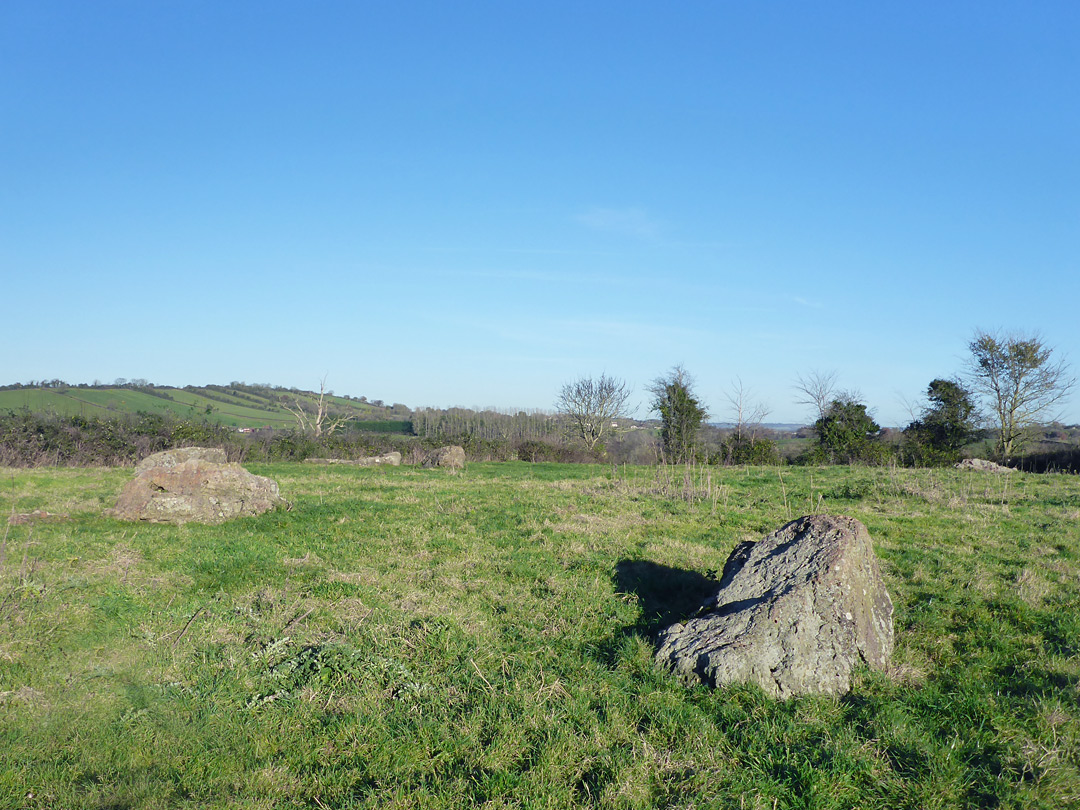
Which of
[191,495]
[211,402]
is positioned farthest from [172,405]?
[191,495]

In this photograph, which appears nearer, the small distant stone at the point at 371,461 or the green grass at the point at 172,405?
the small distant stone at the point at 371,461

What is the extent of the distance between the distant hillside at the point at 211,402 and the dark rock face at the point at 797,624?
32279 mm

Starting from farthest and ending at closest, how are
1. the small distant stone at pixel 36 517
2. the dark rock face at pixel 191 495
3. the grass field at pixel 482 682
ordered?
the dark rock face at pixel 191 495 → the small distant stone at pixel 36 517 → the grass field at pixel 482 682

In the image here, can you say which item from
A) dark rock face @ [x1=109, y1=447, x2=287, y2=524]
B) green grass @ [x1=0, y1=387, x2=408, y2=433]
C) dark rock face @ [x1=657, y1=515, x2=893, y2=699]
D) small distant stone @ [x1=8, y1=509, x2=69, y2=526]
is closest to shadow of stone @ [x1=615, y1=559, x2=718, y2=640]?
dark rock face @ [x1=657, y1=515, x2=893, y2=699]

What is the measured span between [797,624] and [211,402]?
6333 centimetres

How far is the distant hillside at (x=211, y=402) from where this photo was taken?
3891 cm

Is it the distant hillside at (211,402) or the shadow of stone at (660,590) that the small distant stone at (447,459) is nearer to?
the distant hillside at (211,402)

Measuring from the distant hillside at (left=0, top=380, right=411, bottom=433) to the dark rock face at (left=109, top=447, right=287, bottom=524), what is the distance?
71.5 ft

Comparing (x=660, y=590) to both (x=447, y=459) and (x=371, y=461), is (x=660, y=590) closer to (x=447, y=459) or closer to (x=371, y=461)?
(x=447, y=459)

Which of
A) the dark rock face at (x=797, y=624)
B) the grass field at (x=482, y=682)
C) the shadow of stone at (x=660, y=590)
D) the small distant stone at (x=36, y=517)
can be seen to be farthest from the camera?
the small distant stone at (x=36, y=517)

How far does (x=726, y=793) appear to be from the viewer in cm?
391

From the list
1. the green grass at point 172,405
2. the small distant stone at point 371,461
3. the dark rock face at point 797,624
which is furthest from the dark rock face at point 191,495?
the green grass at point 172,405

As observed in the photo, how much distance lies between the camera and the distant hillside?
128 feet

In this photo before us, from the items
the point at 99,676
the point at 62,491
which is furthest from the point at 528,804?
the point at 62,491
